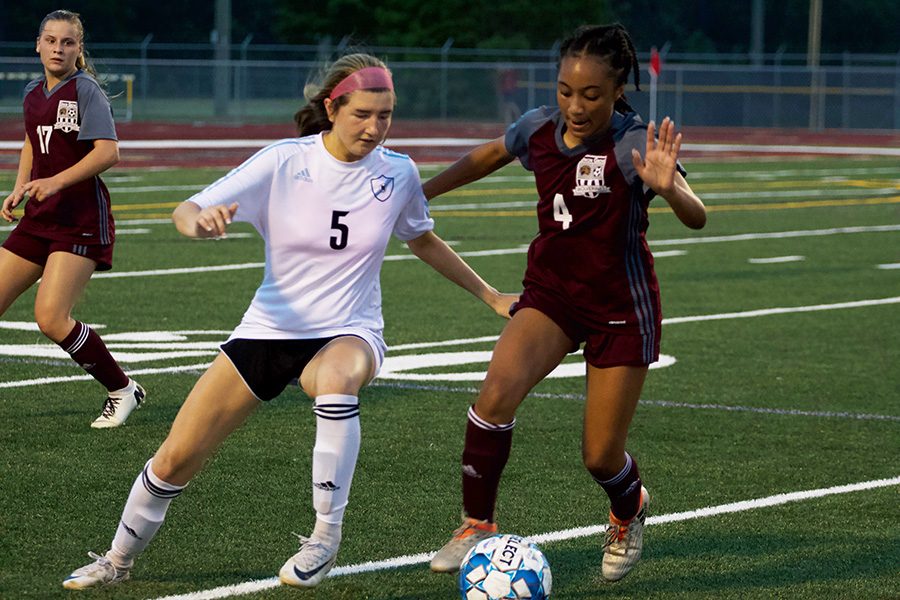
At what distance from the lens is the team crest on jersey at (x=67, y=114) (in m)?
8.71

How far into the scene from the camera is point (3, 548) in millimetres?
Result: 6262

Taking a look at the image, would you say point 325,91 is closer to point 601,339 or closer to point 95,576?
point 601,339

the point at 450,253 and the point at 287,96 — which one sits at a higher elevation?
the point at 450,253

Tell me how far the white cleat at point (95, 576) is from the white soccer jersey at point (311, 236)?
0.86 metres

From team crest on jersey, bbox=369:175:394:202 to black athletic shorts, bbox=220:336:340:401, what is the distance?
0.51 m

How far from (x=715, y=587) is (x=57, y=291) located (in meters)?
4.07

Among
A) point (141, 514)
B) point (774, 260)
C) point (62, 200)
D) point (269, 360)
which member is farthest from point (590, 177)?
point (774, 260)

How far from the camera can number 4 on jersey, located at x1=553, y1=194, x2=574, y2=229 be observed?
236 inches

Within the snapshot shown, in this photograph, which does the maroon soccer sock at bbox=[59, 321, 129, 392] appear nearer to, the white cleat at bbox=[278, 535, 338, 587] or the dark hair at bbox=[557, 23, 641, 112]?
the white cleat at bbox=[278, 535, 338, 587]

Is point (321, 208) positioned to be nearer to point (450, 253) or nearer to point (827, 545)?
point (450, 253)

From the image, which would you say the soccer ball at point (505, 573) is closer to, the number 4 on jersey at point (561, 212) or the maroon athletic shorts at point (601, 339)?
the maroon athletic shorts at point (601, 339)

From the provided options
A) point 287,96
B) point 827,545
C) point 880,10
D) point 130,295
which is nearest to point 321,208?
point 827,545

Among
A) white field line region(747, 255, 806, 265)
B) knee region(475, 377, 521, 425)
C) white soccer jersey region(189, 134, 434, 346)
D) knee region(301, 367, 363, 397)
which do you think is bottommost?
white field line region(747, 255, 806, 265)

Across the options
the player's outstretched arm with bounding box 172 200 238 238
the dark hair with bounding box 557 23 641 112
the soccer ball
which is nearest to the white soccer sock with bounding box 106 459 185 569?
the player's outstretched arm with bounding box 172 200 238 238
